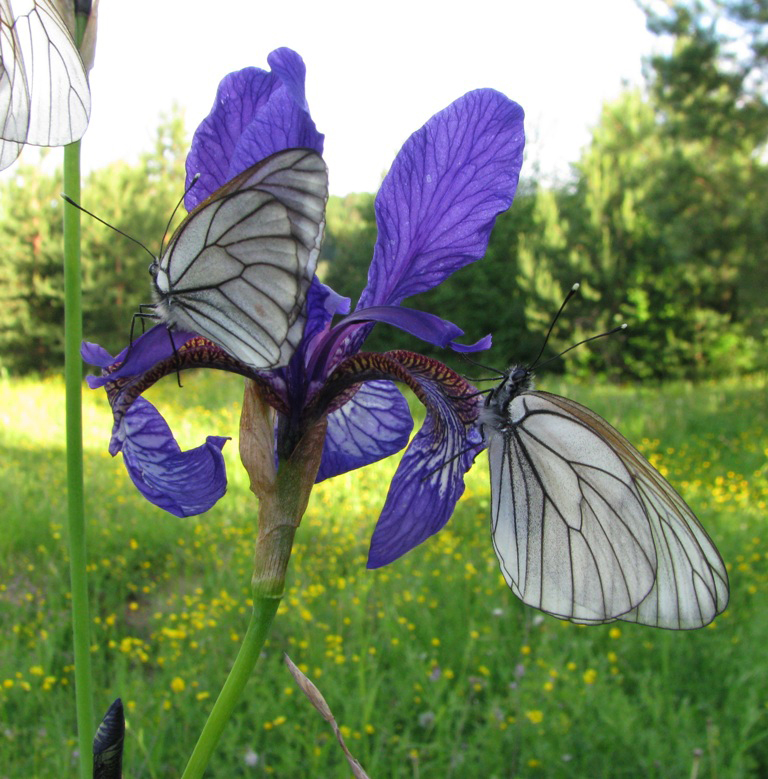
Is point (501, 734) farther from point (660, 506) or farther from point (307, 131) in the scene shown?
point (307, 131)

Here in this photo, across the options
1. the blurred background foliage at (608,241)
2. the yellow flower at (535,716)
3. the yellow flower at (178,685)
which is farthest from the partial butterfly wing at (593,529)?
the blurred background foliage at (608,241)

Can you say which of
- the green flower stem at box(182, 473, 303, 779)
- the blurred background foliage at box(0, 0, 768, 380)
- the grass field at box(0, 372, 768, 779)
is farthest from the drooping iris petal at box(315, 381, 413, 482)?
the blurred background foliage at box(0, 0, 768, 380)

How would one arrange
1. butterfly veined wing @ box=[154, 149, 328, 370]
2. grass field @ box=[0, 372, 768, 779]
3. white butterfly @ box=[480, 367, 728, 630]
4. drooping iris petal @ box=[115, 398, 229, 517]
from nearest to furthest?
butterfly veined wing @ box=[154, 149, 328, 370]
drooping iris petal @ box=[115, 398, 229, 517]
white butterfly @ box=[480, 367, 728, 630]
grass field @ box=[0, 372, 768, 779]

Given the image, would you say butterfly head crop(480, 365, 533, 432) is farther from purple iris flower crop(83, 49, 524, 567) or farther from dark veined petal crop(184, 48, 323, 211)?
dark veined petal crop(184, 48, 323, 211)

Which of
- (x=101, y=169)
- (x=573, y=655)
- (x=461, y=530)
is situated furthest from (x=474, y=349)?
(x=101, y=169)

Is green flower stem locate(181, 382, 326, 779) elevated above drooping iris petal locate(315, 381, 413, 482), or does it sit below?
→ below

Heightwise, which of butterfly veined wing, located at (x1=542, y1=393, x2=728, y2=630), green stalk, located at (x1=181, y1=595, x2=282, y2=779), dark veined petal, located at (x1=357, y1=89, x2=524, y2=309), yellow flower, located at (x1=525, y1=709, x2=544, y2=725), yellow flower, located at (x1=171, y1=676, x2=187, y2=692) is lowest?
yellow flower, located at (x1=525, y1=709, x2=544, y2=725)

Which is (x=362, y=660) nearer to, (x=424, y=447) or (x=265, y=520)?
(x=424, y=447)
